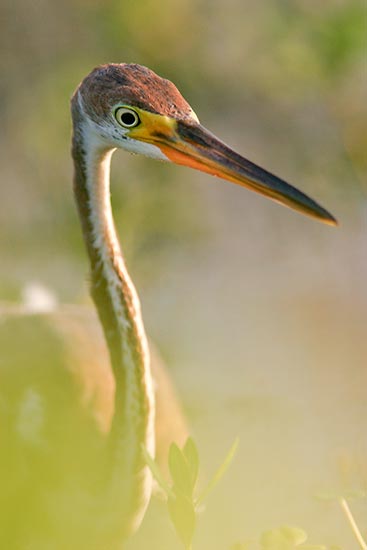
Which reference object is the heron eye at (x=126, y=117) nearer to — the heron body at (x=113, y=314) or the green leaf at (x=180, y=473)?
the heron body at (x=113, y=314)

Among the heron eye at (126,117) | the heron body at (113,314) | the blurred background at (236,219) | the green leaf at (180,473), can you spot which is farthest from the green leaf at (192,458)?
the blurred background at (236,219)

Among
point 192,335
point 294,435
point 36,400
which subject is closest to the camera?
point 36,400

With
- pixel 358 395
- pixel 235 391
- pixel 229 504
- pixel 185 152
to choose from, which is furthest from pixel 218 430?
pixel 185 152

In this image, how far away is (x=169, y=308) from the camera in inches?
112

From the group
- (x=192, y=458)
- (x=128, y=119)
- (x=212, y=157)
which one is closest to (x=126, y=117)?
(x=128, y=119)

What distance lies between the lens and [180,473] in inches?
40.2

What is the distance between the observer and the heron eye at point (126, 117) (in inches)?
57.2

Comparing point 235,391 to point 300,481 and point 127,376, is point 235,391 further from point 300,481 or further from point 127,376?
point 127,376

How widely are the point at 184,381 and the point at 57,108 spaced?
106 cm

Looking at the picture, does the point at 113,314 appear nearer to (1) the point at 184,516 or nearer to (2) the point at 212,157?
(2) the point at 212,157

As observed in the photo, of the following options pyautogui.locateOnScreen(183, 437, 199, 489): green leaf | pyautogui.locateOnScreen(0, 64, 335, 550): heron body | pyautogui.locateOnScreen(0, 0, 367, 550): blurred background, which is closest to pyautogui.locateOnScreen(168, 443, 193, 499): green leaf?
pyautogui.locateOnScreen(183, 437, 199, 489): green leaf

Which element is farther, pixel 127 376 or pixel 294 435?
pixel 294 435

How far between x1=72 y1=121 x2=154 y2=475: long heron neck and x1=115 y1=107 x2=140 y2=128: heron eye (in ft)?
0.21

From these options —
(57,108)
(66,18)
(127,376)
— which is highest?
Result: (66,18)
